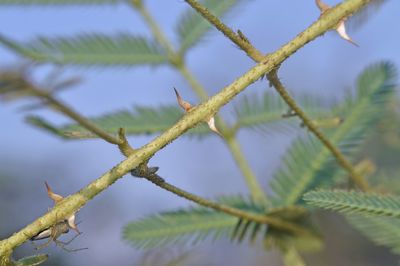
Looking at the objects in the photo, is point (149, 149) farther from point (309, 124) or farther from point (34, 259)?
point (309, 124)

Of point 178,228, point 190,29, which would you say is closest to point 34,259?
point 178,228

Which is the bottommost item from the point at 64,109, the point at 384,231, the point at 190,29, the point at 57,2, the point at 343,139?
the point at 384,231

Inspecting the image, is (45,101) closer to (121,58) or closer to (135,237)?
(135,237)

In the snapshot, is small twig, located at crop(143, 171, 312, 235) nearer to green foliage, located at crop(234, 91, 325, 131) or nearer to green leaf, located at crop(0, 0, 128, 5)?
green foliage, located at crop(234, 91, 325, 131)

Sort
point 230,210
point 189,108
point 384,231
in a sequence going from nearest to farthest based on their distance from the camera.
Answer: point 189,108 < point 230,210 < point 384,231

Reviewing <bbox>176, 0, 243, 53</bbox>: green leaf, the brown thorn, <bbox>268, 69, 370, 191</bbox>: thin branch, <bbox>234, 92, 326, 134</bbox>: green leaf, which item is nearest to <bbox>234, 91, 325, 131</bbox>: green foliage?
<bbox>234, 92, 326, 134</bbox>: green leaf

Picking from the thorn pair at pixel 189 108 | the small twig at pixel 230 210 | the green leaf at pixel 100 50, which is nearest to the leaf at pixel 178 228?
the small twig at pixel 230 210

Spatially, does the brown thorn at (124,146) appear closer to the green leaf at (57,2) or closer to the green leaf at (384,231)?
the green leaf at (384,231)
